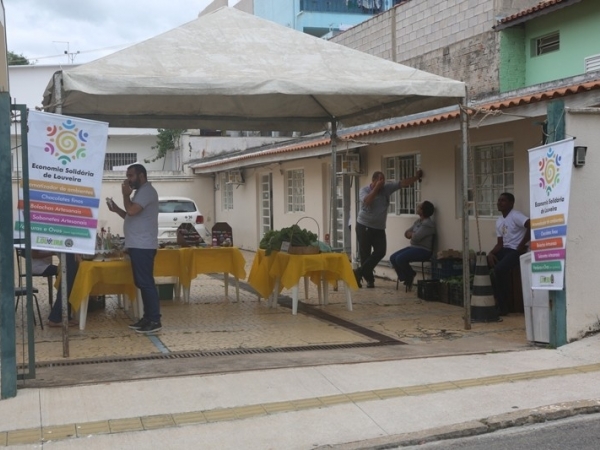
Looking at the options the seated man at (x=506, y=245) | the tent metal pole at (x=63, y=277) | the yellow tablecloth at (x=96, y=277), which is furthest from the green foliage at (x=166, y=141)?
the tent metal pole at (x=63, y=277)

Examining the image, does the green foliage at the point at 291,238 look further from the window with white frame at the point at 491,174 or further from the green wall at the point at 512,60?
the green wall at the point at 512,60

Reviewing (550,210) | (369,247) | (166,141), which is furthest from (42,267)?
(166,141)

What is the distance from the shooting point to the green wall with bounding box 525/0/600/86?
1652 centimetres

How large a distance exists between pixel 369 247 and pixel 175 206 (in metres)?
10.8

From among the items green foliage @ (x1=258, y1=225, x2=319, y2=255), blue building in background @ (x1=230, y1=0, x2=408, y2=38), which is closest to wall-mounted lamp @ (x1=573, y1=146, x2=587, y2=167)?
green foliage @ (x1=258, y1=225, x2=319, y2=255)

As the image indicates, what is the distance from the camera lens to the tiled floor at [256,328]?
8.58 m

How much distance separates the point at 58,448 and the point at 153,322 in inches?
152

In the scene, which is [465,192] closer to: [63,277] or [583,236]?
[583,236]

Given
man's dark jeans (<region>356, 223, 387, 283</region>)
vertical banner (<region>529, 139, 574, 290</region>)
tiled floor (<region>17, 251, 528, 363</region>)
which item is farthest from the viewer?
man's dark jeans (<region>356, 223, 387, 283</region>)

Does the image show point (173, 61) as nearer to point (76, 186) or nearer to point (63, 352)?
point (76, 186)

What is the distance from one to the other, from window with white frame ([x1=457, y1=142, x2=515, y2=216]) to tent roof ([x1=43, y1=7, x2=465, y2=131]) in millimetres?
1524

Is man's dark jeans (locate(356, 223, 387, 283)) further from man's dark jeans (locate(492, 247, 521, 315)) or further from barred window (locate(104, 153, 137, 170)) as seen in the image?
barred window (locate(104, 153, 137, 170))

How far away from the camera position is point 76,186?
729cm

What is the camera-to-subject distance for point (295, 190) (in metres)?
19.7
